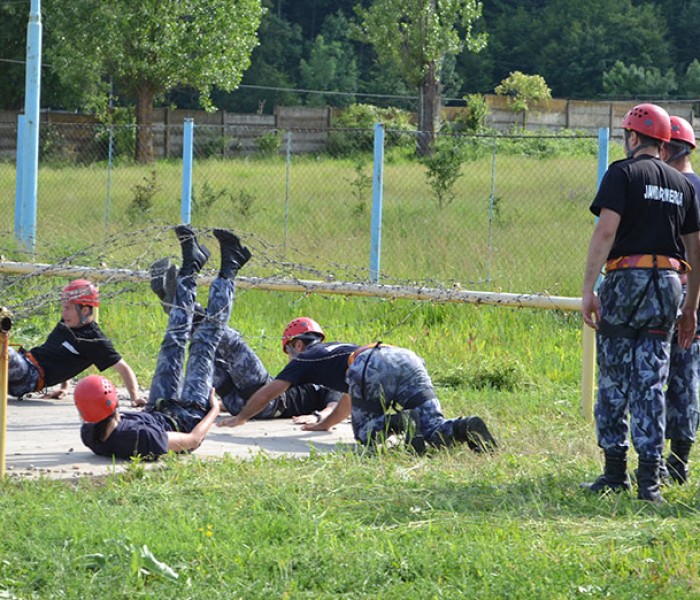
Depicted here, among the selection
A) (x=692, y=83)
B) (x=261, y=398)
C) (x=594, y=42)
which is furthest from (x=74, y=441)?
(x=594, y=42)

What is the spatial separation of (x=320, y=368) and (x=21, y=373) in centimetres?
244

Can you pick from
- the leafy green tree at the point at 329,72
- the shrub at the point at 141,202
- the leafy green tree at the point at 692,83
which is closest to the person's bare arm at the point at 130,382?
the shrub at the point at 141,202

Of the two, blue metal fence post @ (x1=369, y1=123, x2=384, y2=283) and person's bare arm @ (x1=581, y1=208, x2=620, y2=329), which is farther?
blue metal fence post @ (x1=369, y1=123, x2=384, y2=283)

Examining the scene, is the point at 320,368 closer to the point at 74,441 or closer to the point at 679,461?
the point at 74,441

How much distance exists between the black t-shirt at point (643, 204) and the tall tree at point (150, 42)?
3349cm

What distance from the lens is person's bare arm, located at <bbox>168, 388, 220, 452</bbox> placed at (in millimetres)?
7441

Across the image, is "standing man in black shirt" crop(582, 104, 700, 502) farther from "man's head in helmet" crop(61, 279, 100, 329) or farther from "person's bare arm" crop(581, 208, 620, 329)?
"man's head in helmet" crop(61, 279, 100, 329)

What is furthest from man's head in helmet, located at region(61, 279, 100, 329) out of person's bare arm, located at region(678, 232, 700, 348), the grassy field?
person's bare arm, located at region(678, 232, 700, 348)

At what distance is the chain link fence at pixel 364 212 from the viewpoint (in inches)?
565

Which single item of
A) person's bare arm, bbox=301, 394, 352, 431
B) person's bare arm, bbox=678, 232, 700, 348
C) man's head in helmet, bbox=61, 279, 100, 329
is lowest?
person's bare arm, bbox=301, 394, 352, 431

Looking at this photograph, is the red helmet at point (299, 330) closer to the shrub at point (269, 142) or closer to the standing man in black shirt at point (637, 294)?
the standing man in black shirt at point (637, 294)

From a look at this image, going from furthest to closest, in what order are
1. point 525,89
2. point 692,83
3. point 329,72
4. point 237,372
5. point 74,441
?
point 329,72 < point 692,83 < point 525,89 < point 237,372 < point 74,441

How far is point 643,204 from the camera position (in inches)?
248

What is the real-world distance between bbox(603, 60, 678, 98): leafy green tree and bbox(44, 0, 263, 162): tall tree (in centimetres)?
2749
